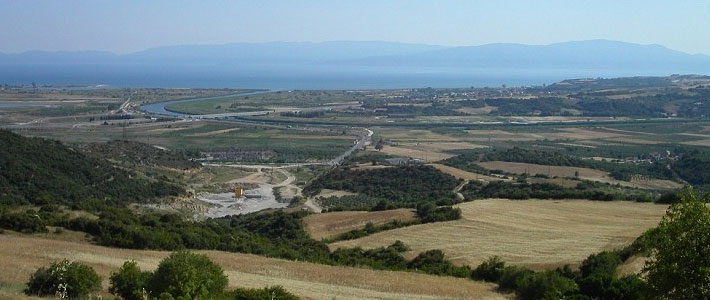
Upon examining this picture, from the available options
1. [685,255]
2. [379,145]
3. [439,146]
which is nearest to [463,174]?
[379,145]

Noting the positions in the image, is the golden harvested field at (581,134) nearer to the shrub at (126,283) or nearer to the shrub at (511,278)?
the shrub at (511,278)

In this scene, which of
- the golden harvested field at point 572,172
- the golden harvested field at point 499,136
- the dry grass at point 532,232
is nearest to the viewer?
the dry grass at point 532,232

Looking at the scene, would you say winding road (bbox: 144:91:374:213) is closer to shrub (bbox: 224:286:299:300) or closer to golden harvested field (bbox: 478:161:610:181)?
golden harvested field (bbox: 478:161:610:181)

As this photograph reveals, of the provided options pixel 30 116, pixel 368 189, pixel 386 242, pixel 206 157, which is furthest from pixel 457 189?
pixel 30 116

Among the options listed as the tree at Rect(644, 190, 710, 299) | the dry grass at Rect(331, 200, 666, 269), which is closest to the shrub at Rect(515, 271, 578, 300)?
the dry grass at Rect(331, 200, 666, 269)

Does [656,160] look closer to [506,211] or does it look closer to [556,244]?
[506,211]

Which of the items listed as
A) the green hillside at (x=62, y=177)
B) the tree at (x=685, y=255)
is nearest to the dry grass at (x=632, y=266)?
the tree at (x=685, y=255)
